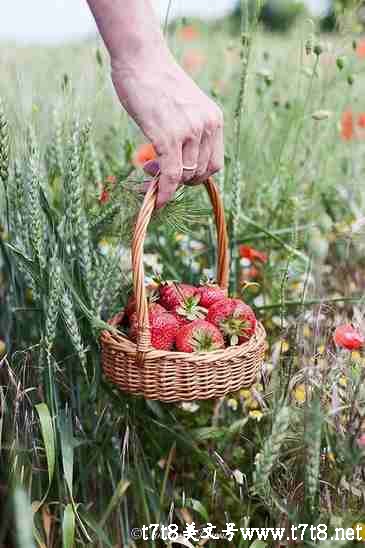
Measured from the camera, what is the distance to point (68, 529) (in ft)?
3.42

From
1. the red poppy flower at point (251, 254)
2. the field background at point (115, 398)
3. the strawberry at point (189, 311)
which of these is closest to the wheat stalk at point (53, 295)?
the field background at point (115, 398)

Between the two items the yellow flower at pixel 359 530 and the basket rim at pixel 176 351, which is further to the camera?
the basket rim at pixel 176 351

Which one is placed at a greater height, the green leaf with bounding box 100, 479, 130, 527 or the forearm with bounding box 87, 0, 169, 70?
the forearm with bounding box 87, 0, 169, 70

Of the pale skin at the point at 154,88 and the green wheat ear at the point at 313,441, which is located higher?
the pale skin at the point at 154,88

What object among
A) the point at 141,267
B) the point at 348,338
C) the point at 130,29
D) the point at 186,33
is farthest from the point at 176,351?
the point at 186,33

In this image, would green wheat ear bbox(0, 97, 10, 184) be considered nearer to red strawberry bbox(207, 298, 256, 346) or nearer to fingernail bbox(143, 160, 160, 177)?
fingernail bbox(143, 160, 160, 177)

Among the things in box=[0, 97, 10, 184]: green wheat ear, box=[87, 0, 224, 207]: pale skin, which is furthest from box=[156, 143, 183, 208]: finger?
box=[0, 97, 10, 184]: green wheat ear

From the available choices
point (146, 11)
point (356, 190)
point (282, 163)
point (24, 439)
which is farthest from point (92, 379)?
point (356, 190)

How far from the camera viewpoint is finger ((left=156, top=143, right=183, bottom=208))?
1.03 meters

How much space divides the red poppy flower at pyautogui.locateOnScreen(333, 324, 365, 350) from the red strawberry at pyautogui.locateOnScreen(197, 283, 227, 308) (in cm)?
21

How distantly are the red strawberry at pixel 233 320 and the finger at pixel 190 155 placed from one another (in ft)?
0.75

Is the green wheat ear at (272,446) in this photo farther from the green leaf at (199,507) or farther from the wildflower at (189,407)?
the wildflower at (189,407)

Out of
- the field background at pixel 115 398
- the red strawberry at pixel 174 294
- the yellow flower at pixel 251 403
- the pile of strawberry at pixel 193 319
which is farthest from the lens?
the yellow flower at pixel 251 403

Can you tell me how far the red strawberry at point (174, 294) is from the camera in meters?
1.21
